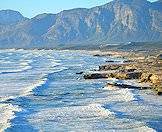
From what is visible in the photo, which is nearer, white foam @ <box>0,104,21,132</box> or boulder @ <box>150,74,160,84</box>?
white foam @ <box>0,104,21,132</box>

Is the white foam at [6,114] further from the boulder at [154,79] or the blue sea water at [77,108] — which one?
the boulder at [154,79]

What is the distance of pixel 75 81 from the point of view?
56.4 m

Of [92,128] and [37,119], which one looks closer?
[92,128]

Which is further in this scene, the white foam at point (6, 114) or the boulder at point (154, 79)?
the boulder at point (154, 79)

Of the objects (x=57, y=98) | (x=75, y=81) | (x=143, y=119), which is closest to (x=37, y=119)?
(x=143, y=119)

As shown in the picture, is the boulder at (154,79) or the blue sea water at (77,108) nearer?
the blue sea water at (77,108)

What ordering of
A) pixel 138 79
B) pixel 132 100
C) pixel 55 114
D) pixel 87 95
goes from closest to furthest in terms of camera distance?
pixel 55 114 → pixel 132 100 → pixel 87 95 → pixel 138 79

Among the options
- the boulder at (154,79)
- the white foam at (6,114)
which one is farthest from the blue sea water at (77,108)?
the boulder at (154,79)

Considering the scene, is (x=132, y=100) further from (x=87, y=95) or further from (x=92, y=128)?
(x=92, y=128)

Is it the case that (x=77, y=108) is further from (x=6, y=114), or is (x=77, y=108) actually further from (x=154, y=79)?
(x=154, y=79)

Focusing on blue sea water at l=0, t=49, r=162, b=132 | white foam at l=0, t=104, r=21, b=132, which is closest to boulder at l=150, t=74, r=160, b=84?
blue sea water at l=0, t=49, r=162, b=132

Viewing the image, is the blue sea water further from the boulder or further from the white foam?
the boulder

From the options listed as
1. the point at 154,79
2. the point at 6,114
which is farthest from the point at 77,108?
the point at 154,79

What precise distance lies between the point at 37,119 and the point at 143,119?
6854 mm
